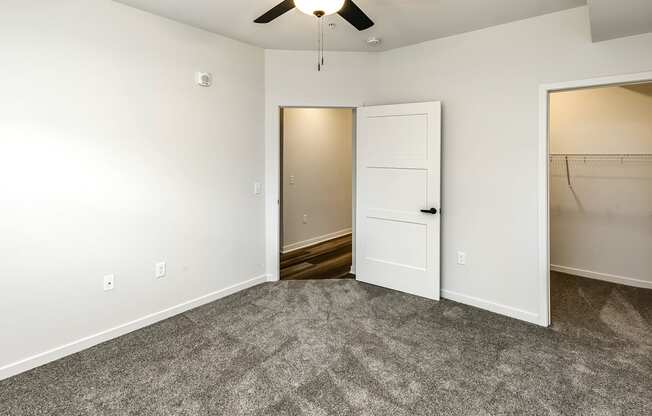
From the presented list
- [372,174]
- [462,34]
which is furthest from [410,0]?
[372,174]

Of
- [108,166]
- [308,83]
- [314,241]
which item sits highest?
[308,83]

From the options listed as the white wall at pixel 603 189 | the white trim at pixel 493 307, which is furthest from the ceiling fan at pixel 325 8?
the white wall at pixel 603 189

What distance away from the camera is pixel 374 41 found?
354 cm

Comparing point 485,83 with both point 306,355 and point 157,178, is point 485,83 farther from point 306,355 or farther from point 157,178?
point 157,178

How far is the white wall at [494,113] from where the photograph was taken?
9.35 feet

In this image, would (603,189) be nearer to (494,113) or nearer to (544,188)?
(544,188)

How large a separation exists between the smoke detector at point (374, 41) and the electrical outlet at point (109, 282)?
3.07m

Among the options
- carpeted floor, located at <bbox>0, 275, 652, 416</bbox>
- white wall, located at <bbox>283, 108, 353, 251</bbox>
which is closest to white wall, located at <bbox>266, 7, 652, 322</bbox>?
carpeted floor, located at <bbox>0, 275, 652, 416</bbox>

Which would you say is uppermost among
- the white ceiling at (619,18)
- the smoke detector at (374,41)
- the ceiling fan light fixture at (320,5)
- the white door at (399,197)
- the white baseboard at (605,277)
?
the smoke detector at (374,41)

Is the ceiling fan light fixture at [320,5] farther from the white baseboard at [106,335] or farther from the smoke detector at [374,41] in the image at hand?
the white baseboard at [106,335]

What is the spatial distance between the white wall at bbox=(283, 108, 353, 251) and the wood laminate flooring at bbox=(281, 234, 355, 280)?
0.91ft

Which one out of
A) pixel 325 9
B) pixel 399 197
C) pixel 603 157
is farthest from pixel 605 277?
pixel 325 9

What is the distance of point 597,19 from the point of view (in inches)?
92.5

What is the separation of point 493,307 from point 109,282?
10.6ft
